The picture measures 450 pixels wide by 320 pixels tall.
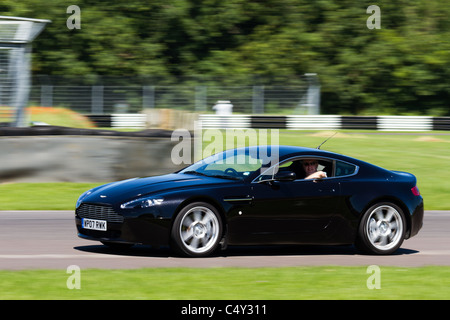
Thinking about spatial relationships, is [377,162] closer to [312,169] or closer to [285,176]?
[312,169]

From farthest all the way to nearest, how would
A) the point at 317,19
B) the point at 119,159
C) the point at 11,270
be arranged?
the point at 317,19, the point at 119,159, the point at 11,270

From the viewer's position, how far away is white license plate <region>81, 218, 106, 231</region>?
830cm

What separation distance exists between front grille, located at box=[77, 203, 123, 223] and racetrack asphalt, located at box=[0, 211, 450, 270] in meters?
0.40

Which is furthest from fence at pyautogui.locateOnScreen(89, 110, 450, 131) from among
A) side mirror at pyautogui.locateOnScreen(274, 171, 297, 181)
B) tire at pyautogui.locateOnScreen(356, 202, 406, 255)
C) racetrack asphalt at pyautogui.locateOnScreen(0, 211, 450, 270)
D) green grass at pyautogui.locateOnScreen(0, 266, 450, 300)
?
green grass at pyautogui.locateOnScreen(0, 266, 450, 300)

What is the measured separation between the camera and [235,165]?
8859 mm

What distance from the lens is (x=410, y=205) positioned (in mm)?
9281

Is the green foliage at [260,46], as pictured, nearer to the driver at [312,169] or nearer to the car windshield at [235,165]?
the car windshield at [235,165]

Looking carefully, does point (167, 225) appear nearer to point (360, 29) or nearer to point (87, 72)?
point (87, 72)

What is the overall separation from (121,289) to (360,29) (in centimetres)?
3280

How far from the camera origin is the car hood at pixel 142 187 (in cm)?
829

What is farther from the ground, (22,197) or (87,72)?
(87,72)

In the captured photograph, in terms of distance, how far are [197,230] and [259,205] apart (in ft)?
2.49

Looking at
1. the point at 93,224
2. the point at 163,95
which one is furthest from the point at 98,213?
the point at 163,95

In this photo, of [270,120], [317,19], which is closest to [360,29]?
[317,19]
